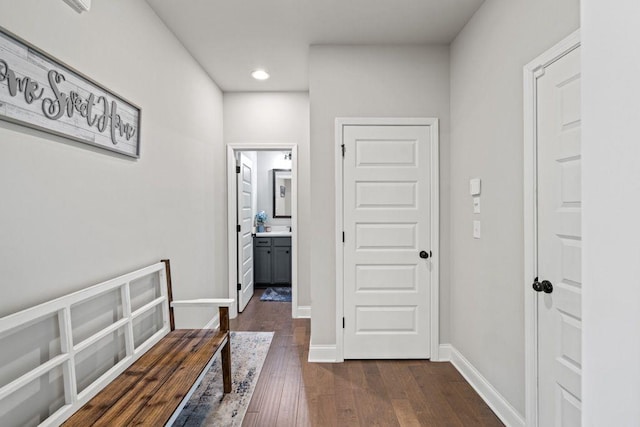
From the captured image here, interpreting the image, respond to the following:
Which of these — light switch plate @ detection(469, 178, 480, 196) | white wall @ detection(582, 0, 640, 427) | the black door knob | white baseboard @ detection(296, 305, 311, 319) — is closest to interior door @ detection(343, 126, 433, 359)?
light switch plate @ detection(469, 178, 480, 196)

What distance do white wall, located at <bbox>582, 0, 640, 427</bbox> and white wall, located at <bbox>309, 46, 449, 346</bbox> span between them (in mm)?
2455

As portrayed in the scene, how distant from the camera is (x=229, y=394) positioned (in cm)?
237

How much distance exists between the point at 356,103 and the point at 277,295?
3181mm

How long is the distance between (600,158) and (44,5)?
1.95 metres

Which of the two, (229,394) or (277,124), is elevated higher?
(277,124)

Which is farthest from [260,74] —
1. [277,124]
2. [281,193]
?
[281,193]

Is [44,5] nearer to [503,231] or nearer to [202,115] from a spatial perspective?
[202,115]

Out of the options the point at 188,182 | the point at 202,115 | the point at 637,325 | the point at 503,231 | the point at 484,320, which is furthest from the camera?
the point at 202,115

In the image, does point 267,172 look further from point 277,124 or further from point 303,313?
point 303,313

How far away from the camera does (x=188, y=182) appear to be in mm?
3033

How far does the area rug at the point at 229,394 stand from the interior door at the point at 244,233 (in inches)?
45.4

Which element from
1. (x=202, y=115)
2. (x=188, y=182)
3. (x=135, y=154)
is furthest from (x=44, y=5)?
(x=202, y=115)

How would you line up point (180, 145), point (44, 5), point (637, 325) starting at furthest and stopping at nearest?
point (180, 145) < point (44, 5) < point (637, 325)

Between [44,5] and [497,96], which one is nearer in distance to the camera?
[44,5]
